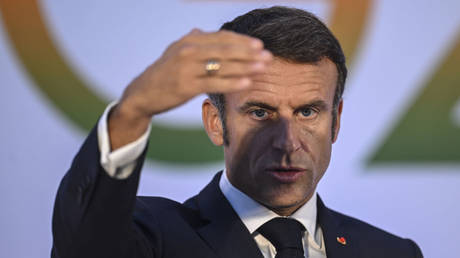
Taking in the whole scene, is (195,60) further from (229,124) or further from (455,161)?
(455,161)

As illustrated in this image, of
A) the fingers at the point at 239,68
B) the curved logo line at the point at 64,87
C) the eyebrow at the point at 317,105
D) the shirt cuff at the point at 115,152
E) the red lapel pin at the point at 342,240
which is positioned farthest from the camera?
the curved logo line at the point at 64,87

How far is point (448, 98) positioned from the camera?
3.21 meters

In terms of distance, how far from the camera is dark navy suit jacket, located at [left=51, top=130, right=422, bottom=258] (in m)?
1.45

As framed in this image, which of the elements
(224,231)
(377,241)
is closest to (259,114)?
(224,231)

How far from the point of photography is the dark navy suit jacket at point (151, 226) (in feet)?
4.76

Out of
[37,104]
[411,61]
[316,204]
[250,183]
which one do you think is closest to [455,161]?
[411,61]

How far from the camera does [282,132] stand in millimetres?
1950

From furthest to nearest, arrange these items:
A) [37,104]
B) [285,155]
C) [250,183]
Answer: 1. [37,104]
2. [250,183]
3. [285,155]

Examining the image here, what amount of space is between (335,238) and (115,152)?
3.18ft

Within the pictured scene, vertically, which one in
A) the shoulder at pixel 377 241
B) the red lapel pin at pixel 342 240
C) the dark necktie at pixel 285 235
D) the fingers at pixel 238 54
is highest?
the fingers at pixel 238 54

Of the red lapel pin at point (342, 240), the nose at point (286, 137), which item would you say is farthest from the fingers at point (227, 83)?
the red lapel pin at point (342, 240)

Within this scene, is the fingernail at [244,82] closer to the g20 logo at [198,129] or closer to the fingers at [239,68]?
the fingers at [239,68]

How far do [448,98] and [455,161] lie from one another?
0.30 metres

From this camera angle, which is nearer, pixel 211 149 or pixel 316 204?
pixel 316 204
